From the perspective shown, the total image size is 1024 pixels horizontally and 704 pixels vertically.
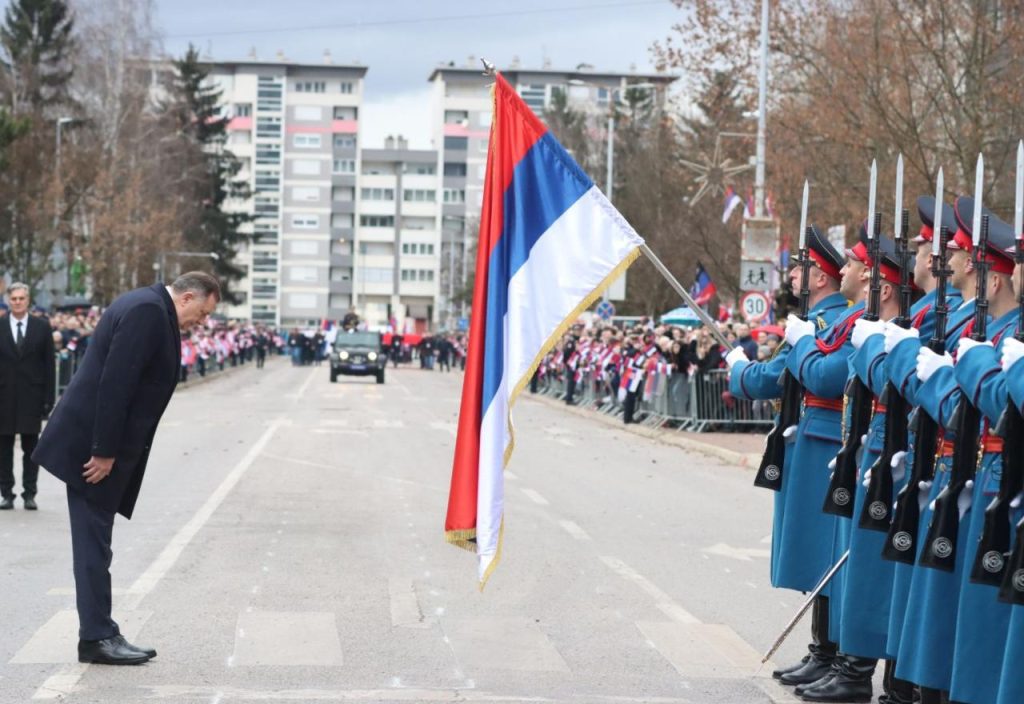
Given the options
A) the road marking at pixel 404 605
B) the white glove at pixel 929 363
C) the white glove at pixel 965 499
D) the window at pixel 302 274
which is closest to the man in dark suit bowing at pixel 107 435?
the road marking at pixel 404 605

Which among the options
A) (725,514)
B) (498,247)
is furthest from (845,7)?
(498,247)

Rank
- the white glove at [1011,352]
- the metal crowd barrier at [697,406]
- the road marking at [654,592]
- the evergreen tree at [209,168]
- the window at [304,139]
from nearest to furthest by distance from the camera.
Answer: the white glove at [1011,352] < the road marking at [654,592] < the metal crowd barrier at [697,406] < the evergreen tree at [209,168] < the window at [304,139]

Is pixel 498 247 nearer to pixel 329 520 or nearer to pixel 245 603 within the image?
pixel 245 603

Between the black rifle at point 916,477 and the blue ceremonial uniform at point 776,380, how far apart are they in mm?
1362

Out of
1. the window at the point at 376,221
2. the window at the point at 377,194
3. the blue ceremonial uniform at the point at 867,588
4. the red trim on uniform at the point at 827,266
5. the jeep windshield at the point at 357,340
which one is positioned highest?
the window at the point at 377,194

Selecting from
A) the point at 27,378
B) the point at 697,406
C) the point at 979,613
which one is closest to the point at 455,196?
the point at 697,406

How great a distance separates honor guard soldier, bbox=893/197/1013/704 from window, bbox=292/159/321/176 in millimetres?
141439

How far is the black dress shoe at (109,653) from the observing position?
8.01 metres

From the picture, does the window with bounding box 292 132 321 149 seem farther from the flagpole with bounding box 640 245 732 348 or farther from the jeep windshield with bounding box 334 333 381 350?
the flagpole with bounding box 640 245 732 348

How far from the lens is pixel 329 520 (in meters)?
14.6

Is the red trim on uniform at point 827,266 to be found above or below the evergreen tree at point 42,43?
below

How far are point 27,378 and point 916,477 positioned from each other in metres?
10.4

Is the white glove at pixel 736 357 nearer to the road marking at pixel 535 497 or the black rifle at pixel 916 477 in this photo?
the black rifle at pixel 916 477

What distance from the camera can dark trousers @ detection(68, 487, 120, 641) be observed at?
807 cm
